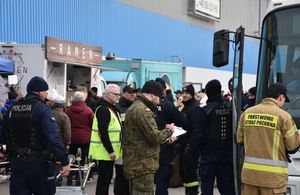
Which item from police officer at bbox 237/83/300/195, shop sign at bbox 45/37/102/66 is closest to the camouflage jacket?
police officer at bbox 237/83/300/195

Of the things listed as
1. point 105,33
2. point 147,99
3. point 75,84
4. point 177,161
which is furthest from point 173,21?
point 147,99

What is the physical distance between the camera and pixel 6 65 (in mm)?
12172

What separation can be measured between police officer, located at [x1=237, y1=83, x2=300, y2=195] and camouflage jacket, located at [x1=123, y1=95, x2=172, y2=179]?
118 cm

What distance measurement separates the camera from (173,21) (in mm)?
30156

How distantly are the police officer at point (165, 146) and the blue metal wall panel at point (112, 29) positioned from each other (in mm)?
5119

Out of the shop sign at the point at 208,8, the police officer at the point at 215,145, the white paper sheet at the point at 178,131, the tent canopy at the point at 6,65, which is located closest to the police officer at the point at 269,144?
the police officer at the point at 215,145

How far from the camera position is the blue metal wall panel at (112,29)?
17797mm

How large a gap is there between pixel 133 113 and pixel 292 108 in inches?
71.9

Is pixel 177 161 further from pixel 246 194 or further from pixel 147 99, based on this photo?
pixel 246 194

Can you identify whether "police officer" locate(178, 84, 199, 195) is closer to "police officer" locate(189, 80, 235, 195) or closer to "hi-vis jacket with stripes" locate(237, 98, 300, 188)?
"police officer" locate(189, 80, 235, 195)

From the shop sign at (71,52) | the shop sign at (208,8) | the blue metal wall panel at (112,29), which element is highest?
the shop sign at (208,8)

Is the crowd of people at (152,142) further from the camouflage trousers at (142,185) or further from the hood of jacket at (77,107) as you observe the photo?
the hood of jacket at (77,107)

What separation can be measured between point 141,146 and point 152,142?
6.1 inches

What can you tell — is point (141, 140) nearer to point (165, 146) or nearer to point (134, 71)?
point (165, 146)
